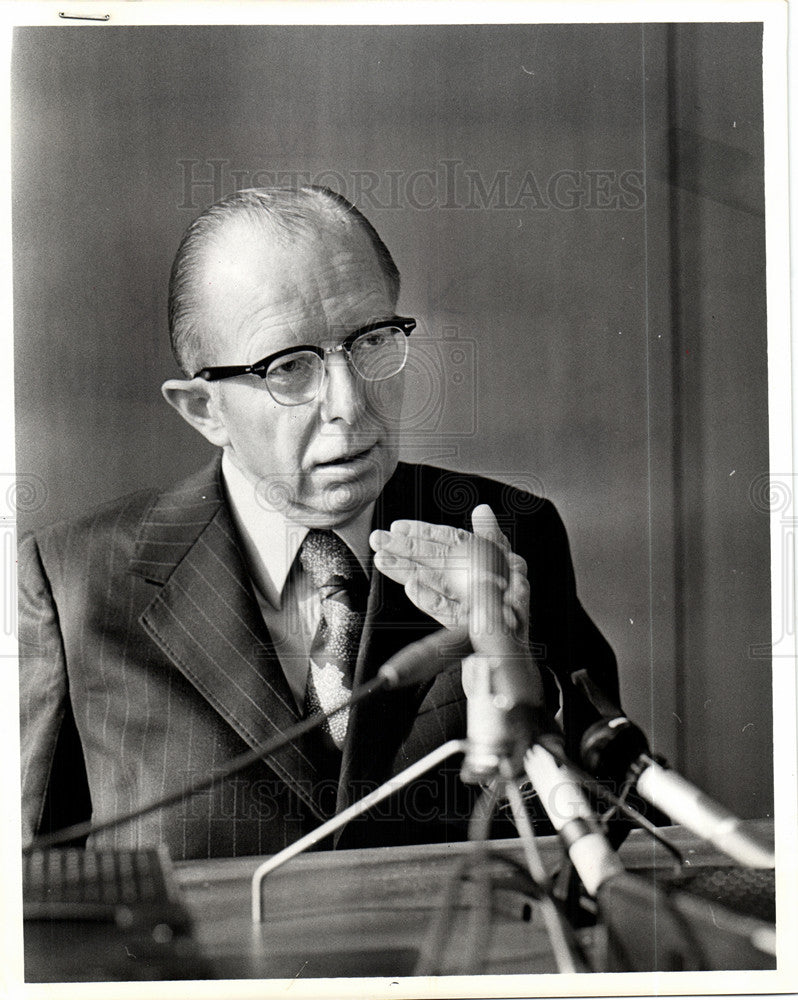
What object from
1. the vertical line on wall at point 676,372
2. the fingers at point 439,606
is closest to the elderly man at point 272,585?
the fingers at point 439,606

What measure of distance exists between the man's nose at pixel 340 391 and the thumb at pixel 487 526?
0.25 metres

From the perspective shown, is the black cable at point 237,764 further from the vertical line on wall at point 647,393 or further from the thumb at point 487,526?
the vertical line on wall at point 647,393

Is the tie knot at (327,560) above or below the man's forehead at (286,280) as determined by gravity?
below

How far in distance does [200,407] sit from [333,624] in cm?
41

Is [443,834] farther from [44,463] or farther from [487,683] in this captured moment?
[44,463]

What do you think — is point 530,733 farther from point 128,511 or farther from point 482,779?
point 128,511

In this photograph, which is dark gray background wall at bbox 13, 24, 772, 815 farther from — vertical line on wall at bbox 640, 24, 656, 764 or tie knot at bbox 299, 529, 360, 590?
tie knot at bbox 299, 529, 360, 590

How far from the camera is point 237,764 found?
151 centimetres

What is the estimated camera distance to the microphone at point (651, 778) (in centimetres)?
154

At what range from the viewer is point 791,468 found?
1596 mm

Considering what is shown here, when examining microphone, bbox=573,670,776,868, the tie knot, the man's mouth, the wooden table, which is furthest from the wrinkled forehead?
the wooden table

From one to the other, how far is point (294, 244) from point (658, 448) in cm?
68

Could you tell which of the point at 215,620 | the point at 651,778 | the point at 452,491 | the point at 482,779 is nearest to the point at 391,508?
the point at 452,491

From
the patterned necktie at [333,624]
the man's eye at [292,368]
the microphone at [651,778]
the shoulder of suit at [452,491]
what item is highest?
the man's eye at [292,368]
